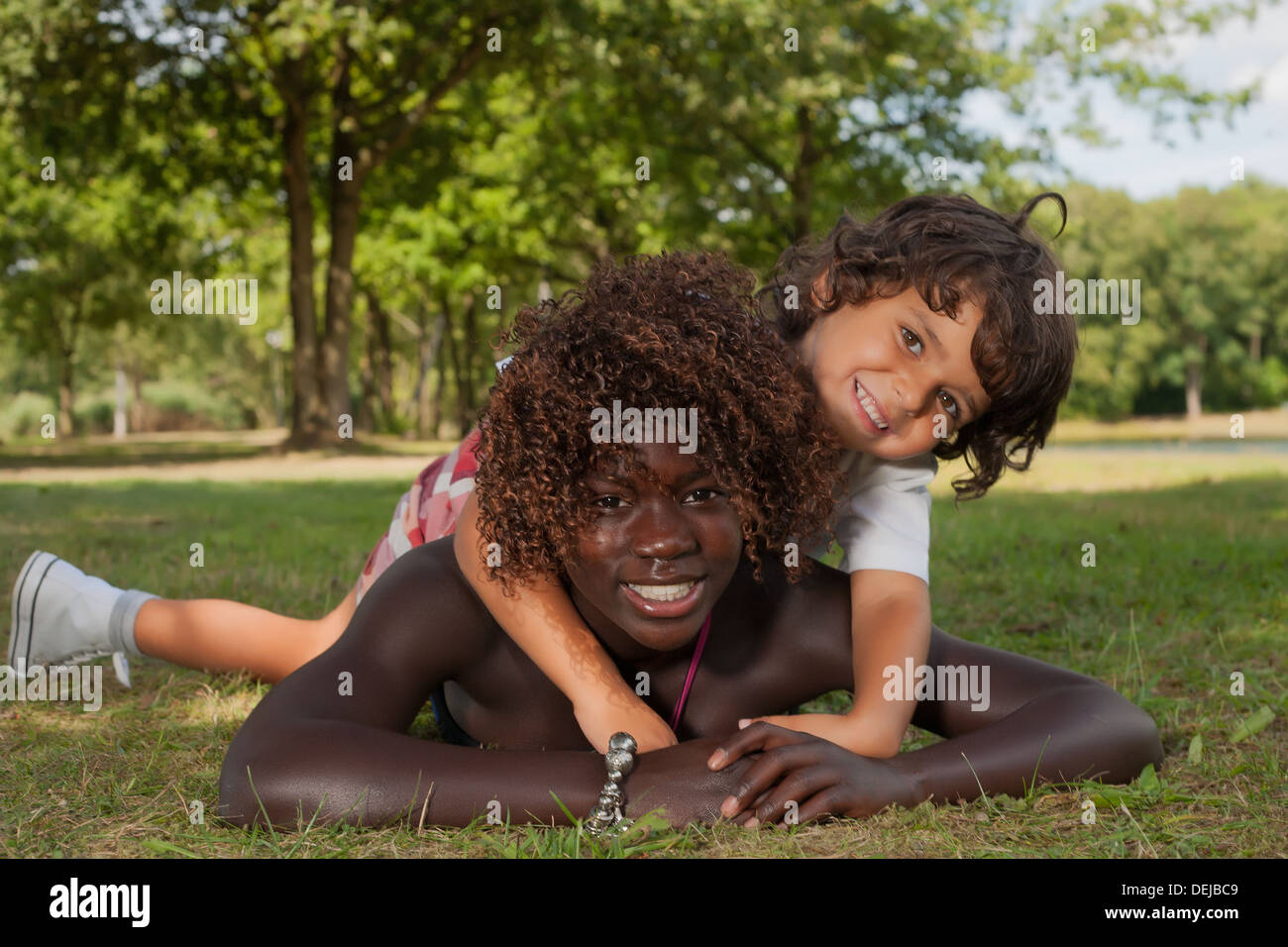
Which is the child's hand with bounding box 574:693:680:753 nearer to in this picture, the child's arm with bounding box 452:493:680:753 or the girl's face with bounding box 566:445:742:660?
the child's arm with bounding box 452:493:680:753

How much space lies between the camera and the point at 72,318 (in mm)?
33188

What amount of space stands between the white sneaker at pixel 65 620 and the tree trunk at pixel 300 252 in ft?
50.8

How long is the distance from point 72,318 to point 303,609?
31686 mm

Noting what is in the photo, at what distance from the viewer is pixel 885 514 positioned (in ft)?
11.4

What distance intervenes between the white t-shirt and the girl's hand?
758mm

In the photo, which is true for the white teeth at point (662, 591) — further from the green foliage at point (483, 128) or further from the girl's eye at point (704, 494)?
the green foliage at point (483, 128)

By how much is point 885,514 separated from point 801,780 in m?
1.07

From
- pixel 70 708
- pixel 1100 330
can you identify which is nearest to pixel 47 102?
pixel 70 708

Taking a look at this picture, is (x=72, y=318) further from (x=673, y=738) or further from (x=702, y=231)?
(x=673, y=738)

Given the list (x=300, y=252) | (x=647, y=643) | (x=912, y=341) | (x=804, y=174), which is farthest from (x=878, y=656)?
(x=804, y=174)

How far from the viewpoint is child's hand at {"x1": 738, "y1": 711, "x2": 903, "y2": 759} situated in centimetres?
293

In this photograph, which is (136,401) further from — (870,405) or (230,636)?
(870,405)

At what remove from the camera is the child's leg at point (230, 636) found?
13.9 ft

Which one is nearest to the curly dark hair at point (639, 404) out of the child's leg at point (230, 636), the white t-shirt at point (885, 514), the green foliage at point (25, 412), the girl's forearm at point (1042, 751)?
the white t-shirt at point (885, 514)
